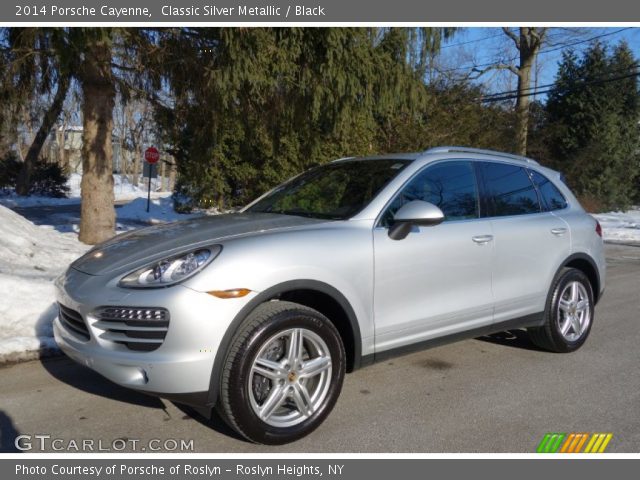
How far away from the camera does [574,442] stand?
3.53 m

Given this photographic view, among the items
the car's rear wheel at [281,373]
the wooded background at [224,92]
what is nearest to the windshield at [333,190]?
the car's rear wheel at [281,373]

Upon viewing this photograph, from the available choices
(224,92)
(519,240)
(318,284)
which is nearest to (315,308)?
(318,284)

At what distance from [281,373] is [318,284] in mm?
559

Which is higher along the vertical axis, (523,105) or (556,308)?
(523,105)

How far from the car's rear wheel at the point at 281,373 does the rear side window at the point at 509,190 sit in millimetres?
1955

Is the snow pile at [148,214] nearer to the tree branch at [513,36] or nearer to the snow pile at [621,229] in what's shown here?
the snow pile at [621,229]

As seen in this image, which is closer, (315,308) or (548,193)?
(315,308)

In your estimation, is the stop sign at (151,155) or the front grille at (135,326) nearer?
the front grille at (135,326)

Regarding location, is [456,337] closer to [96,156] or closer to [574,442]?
[574,442]

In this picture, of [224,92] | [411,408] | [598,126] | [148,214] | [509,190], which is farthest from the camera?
[598,126]

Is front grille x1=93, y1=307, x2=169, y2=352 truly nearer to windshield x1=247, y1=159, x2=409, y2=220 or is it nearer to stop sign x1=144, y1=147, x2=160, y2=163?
windshield x1=247, y1=159, x2=409, y2=220

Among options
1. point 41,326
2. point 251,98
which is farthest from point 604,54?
point 41,326

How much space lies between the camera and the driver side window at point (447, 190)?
420cm

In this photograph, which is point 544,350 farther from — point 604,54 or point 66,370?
point 604,54
